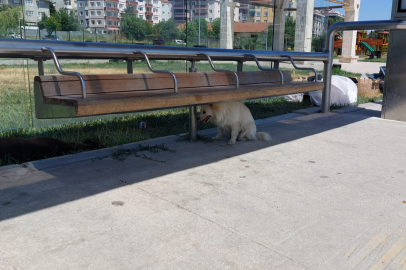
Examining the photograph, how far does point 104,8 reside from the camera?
581cm

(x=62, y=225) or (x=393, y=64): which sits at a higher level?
(x=393, y=64)

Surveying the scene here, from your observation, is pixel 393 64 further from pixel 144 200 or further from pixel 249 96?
pixel 144 200

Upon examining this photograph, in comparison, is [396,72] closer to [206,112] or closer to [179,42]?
[179,42]

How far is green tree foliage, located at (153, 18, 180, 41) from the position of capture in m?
6.23

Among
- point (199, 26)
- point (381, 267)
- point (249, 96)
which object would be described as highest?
point (199, 26)

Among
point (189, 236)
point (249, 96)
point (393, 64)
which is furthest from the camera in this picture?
point (393, 64)

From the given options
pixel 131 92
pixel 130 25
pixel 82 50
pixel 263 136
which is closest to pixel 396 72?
pixel 263 136

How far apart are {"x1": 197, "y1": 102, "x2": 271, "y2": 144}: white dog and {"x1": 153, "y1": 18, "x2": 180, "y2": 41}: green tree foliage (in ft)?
6.22

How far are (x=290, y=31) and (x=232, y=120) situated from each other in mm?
5518

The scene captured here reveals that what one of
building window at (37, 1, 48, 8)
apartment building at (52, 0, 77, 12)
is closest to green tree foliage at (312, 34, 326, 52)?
apartment building at (52, 0, 77, 12)

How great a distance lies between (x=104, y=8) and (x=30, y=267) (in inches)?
174

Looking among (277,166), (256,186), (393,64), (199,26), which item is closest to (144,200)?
(256,186)

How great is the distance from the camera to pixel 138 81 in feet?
12.6

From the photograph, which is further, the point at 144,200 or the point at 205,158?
the point at 205,158
